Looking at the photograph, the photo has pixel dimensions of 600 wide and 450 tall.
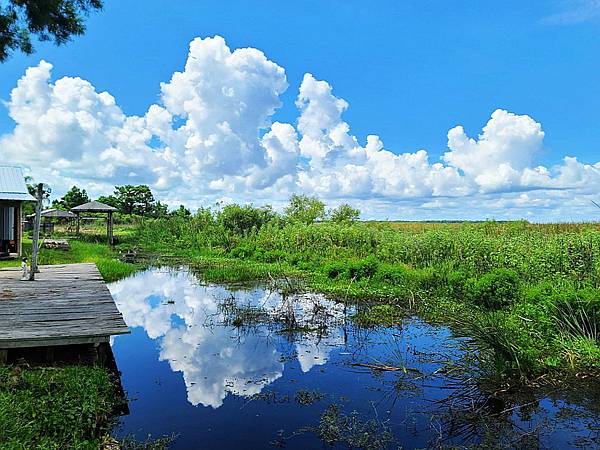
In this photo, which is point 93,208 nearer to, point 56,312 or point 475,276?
point 56,312

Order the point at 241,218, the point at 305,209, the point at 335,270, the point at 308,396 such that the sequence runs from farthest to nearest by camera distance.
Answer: the point at 305,209, the point at 241,218, the point at 335,270, the point at 308,396

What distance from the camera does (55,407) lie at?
4.19m

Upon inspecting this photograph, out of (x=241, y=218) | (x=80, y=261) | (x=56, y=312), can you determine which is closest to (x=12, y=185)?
(x=80, y=261)

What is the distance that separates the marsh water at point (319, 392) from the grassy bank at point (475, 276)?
52 cm

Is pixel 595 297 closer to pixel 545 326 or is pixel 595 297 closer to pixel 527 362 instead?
pixel 545 326

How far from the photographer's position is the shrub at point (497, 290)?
904cm

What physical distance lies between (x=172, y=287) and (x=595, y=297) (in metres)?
10.1

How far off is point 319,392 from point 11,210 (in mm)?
14024

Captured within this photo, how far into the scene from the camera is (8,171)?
1547cm

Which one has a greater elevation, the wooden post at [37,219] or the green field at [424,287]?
the wooden post at [37,219]

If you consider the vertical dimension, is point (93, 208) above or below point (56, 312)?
above

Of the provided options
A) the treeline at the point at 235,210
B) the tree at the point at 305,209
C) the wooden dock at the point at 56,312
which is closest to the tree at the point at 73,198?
the treeline at the point at 235,210

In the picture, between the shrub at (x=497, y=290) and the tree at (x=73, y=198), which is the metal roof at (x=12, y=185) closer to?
the shrub at (x=497, y=290)

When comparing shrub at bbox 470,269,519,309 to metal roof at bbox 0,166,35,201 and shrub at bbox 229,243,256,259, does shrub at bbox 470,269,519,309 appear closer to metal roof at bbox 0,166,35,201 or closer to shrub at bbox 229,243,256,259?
shrub at bbox 229,243,256,259
